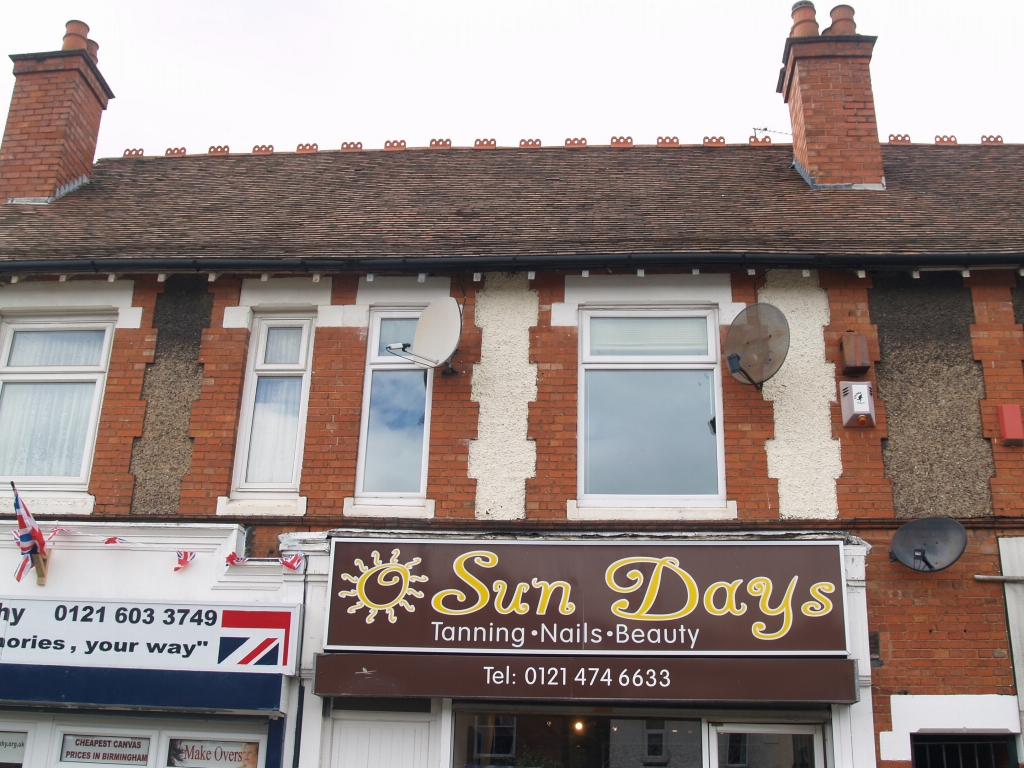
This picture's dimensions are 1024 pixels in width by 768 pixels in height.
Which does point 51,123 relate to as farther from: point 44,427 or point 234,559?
point 234,559

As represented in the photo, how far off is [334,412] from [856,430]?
14.3 ft

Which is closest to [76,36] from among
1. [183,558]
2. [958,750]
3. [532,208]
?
[532,208]

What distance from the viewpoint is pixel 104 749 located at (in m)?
7.00

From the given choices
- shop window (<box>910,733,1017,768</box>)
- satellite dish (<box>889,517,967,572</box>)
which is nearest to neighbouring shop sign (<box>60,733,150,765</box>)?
shop window (<box>910,733,1017,768</box>)

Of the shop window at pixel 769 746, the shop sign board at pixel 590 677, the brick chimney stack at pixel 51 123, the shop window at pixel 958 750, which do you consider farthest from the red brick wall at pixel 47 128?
the shop window at pixel 958 750

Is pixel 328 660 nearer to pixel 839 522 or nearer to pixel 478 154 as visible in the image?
pixel 839 522

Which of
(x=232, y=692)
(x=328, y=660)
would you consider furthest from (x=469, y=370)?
(x=232, y=692)

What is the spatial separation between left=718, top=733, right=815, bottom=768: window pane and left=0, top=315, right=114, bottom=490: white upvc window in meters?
5.76

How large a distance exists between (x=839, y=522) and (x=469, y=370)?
326 centimetres

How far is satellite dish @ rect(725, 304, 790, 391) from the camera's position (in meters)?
6.97

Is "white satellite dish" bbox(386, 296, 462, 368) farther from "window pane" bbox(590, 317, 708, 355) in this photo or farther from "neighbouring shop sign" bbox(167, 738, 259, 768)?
"neighbouring shop sign" bbox(167, 738, 259, 768)

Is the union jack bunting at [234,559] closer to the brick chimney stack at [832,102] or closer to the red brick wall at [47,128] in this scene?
the red brick wall at [47,128]

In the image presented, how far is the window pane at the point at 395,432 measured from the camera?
7.44 metres

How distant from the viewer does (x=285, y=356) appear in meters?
7.95
